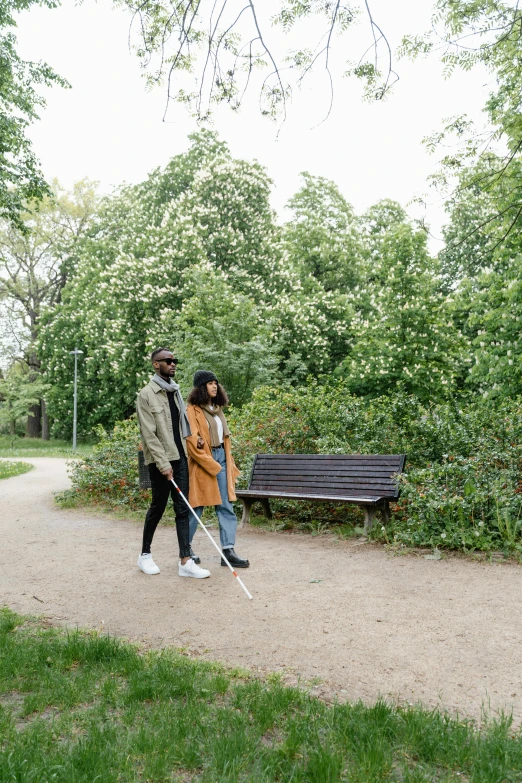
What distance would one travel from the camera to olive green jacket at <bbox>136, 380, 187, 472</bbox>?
19.6ft

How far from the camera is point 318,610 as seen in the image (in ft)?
16.4

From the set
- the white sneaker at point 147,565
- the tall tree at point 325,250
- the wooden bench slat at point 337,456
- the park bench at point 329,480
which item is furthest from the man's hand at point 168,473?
the tall tree at point 325,250

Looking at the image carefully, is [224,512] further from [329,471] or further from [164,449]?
[329,471]

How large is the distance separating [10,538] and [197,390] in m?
3.79

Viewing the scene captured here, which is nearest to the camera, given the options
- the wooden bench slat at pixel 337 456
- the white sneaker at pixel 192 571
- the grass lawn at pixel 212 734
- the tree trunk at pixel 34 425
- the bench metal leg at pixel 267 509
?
the grass lawn at pixel 212 734

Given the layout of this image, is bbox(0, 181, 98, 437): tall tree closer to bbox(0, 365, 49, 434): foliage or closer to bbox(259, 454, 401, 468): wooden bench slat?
bbox(0, 365, 49, 434): foliage

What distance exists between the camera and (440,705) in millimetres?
3305

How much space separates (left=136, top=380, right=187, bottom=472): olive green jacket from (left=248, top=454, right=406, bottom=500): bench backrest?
2.63 metres

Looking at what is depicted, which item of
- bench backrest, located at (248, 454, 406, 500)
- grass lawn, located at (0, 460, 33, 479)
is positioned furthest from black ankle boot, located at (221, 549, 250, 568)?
grass lawn, located at (0, 460, 33, 479)

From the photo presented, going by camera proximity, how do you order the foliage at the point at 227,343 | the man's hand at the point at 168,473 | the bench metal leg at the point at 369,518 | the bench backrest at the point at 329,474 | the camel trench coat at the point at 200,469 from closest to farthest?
the man's hand at the point at 168,473
the camel trench coat at the point at 200,469
the bench metal leg at the point at 369,518
the bench backrest at the point at 329,474
the foliage at the point at 227,343

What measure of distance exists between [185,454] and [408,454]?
11.7ft

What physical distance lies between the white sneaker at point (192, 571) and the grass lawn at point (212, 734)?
2218 millimetres

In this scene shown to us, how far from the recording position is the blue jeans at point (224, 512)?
21.0 ft

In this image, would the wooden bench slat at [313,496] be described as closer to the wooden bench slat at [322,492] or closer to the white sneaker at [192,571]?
the wooden bench slat at [322,492]
